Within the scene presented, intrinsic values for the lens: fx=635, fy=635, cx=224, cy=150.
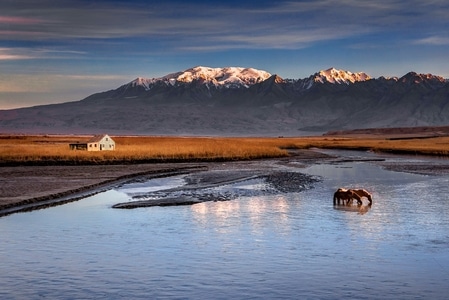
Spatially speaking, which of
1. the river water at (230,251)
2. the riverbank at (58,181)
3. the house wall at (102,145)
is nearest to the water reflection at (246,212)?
the river water at (230,251)

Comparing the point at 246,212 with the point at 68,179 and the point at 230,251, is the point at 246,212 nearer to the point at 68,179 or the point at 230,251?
the point at 230,251

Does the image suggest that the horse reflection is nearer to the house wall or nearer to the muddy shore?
the muddy shore

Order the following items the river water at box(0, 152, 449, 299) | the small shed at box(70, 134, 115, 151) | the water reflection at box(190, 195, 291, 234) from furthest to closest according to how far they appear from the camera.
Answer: the small shed at box(70, 134, 115, 151) < the water reflection at box(190, 195, 291, 234) < the river water at box(0, 152, 449, 299)

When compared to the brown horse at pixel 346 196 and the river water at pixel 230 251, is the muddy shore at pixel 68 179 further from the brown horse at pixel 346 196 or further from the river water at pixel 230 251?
the brown horse at pixel 346 196

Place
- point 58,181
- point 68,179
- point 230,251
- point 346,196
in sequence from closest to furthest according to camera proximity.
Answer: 1. point 230,251
2. point 346,196
3. point 58,181
4. point 68,179

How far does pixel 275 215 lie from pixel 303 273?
8153 millimetres

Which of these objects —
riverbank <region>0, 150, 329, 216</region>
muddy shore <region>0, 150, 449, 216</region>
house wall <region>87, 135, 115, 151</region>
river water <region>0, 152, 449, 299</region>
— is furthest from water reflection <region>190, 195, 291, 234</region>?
house wall <region>87, 135, 115, 151</region>

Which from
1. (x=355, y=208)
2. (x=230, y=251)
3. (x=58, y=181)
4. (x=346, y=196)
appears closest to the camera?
(x=230, y=251)

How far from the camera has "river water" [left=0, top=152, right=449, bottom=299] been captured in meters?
12.9

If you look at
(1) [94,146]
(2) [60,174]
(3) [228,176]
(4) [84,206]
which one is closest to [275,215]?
(4) [84,206]

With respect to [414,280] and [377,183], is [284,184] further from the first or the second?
[414,280]

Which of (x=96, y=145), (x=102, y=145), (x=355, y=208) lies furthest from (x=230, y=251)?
(x=102, y=145)

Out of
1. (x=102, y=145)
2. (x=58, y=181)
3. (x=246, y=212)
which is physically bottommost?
(x=246, y=212)

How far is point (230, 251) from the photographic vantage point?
53.1 feet
